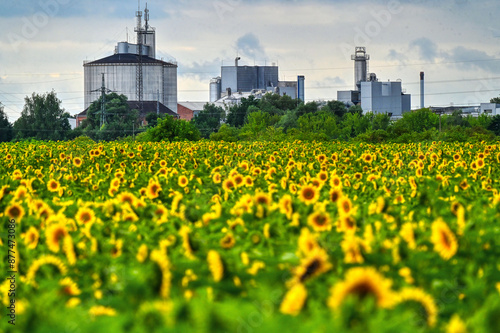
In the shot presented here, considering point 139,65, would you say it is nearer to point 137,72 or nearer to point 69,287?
point 137,72

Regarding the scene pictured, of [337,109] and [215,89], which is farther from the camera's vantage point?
[215,89]

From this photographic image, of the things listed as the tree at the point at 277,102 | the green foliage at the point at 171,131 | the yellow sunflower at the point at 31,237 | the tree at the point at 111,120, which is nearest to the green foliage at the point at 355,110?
the tree at the point at 277,102

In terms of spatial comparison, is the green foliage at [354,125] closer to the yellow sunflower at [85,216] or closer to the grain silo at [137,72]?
the grain silo at [137,72]

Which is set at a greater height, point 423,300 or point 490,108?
point 490,108

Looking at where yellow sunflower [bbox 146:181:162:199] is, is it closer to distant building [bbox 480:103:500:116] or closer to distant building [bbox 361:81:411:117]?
distant building [bbox 361:81:411:117]

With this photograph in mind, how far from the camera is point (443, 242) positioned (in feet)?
10.5

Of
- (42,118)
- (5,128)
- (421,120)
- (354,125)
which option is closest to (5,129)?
(5,128)

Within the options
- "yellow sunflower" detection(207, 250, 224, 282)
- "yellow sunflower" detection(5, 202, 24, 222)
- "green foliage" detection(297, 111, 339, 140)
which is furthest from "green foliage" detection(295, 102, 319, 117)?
"yellow sunflower" detection(207, 250, 224, 282)

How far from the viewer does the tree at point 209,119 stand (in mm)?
73444

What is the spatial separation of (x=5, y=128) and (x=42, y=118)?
725 centimetres

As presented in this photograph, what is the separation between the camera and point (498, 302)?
2547 mm

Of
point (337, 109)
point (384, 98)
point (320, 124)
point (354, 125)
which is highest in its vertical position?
point (384, 98)

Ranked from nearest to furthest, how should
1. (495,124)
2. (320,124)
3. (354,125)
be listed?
(320,124), (495,124), (354,125)

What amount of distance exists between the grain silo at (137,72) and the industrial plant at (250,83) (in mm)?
10622
